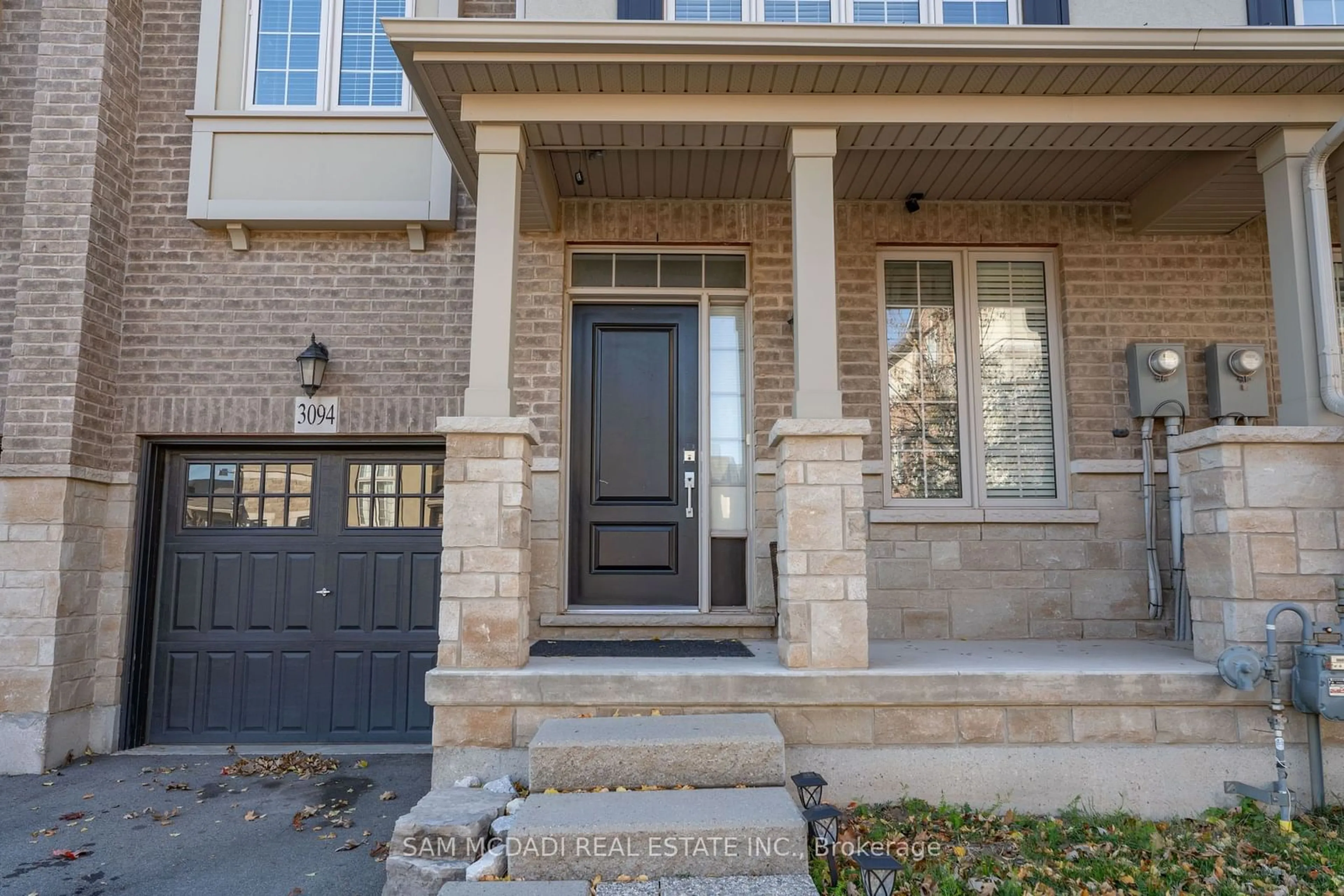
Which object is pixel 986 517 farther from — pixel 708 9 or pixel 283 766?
pixel 283 766

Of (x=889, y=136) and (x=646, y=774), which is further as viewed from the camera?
(x=889, y=136)

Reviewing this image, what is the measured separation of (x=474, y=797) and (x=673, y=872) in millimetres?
1015

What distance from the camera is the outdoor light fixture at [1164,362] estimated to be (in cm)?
502

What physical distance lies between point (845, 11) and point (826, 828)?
14.3ft

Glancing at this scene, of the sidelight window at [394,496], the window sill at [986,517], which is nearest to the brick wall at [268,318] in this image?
the sidelight window at [394,496]

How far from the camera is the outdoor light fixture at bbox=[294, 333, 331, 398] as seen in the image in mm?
5168

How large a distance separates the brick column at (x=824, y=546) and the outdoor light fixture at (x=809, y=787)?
Result: 1.69 feet

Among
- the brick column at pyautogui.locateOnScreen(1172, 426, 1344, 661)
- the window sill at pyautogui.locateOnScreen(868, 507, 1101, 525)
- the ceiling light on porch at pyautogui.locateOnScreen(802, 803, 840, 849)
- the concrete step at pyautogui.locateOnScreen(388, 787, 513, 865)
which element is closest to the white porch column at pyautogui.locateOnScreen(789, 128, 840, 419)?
the window sill at pyautogui.locateOnScreen(868, 507, 1101, 525)

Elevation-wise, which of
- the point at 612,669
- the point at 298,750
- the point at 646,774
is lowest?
the point at 298,750

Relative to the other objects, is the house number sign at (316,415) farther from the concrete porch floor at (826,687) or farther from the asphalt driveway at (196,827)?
the concrete porch floor at (826,687)

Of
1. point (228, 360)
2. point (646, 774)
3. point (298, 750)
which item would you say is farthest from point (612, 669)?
point (228, 360)

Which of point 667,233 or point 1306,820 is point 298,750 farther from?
point 1306,820

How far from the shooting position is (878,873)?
2.69m

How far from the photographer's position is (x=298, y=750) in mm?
5094
